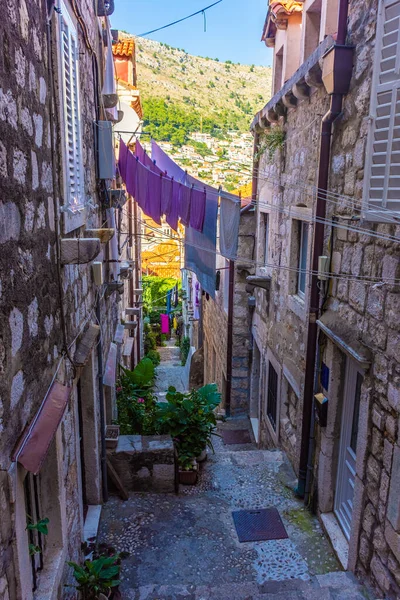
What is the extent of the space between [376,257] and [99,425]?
3.55 metres

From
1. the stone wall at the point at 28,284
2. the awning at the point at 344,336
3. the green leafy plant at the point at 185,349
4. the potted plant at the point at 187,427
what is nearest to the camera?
the stone wall at the point at 28,284

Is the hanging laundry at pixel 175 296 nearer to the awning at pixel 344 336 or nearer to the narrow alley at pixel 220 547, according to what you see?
the narrow alley at pixel 220 547

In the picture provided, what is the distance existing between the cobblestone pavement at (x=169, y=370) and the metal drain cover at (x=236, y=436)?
4.91 m

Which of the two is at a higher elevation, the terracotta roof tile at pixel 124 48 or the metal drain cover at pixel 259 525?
the terracotta roof tile at pixel 124 48

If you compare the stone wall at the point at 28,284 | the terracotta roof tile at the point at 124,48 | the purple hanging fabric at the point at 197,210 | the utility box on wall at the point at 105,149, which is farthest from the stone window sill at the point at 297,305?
the terracotta roof tile at the point at 124,48

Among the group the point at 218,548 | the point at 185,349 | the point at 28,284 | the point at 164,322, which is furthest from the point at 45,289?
the point at 164,322

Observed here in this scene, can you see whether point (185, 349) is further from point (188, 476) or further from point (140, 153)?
point (188, 476)

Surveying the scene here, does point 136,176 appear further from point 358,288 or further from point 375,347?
point 375,347

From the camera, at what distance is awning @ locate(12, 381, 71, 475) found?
242 centimetres

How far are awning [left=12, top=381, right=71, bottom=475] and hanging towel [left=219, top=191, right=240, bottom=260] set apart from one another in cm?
435

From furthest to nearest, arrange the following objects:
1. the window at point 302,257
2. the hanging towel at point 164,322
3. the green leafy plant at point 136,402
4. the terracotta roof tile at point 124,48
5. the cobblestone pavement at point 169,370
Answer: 1. the hanging towel at point 164,322
2. the cobblestone pavement at point 169,370
3. the terracotta roof tile at point 124,48
4. the green leafy plant at point 136,402
5. the window at point 302,257

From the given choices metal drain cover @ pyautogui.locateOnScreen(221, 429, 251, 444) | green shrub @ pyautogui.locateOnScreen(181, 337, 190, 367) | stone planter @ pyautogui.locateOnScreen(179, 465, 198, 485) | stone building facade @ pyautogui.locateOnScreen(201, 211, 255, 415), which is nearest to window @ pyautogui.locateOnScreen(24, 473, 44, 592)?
stone planter @ pyautogui.locateOnScreen(179, 465, 198, 485)

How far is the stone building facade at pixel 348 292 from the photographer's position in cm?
348

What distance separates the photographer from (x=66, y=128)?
377 centimetres
